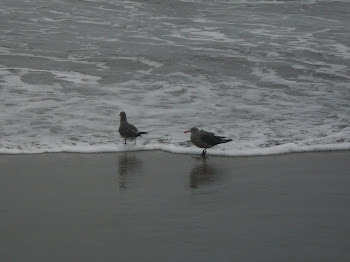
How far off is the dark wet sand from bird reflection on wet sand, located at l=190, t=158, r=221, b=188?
0.01m

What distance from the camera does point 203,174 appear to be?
6.51 m

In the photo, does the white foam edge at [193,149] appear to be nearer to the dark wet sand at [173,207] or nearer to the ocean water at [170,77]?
the ocean water at [170,77]

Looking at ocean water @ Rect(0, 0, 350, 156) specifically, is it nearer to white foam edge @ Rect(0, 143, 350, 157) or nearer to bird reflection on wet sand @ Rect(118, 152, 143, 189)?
white foam edge @ Rect(0, 143, 350, 157)

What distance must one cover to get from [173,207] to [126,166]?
1.45 m

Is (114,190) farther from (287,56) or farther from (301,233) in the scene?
(287,56)

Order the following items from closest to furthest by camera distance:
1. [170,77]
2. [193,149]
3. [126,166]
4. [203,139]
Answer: [126,166] < [203,139] < [193,149] < [170,77]

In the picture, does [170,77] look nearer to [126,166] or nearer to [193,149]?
[193,149]

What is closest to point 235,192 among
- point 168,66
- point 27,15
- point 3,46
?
point 168,66

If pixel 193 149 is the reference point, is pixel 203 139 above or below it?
above

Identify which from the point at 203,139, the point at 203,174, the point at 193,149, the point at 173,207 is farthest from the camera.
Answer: the point at 193,149

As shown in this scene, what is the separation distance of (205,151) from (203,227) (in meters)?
2.51

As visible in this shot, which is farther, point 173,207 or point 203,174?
point 203,174

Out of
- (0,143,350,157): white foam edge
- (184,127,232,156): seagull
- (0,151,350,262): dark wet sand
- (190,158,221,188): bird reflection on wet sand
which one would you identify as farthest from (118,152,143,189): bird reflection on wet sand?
(184,127,232,156): seagull

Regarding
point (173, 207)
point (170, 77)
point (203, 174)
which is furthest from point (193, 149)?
point (170, 77)
